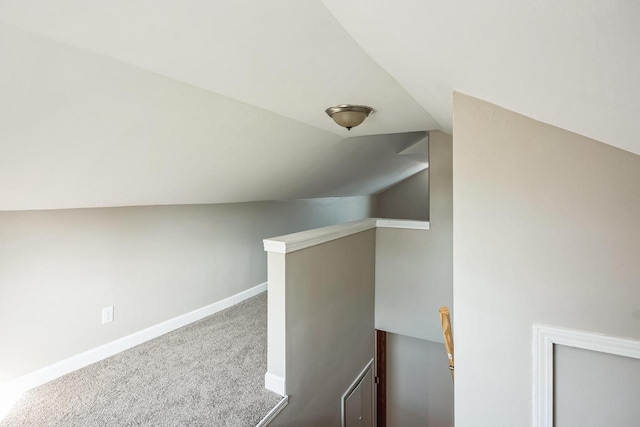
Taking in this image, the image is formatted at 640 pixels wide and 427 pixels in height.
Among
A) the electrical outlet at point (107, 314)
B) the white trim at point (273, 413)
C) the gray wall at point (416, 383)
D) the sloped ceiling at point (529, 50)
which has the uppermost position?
the sloped ceiling at point (529, 50)

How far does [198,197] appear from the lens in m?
2.82

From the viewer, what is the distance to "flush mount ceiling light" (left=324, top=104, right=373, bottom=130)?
6.00ft

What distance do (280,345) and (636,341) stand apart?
2.00m

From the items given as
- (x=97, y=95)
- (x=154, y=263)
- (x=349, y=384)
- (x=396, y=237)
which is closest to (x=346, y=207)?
(x=396, y=237)

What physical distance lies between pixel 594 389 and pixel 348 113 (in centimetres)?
151

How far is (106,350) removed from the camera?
8.79 ft

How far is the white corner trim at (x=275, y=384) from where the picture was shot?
2.42 m

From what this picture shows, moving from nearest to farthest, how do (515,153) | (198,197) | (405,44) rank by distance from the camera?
(405,44) → (515,153) → (198,197)

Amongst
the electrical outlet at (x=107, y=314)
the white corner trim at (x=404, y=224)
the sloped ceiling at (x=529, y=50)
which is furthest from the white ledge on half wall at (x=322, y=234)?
the sloped ceiling at (x=529, y=50)

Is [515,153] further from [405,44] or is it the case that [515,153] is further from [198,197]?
[198,197]

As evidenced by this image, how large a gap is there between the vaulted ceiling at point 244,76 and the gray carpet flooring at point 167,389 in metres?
1.28

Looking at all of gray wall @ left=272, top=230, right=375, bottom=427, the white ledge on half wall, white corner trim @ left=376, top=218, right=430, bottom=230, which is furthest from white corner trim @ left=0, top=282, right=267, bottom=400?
white corner trim @ left=376, top=218, right=430, bottom=230

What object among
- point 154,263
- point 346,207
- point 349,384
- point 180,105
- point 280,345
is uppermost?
point 180,105

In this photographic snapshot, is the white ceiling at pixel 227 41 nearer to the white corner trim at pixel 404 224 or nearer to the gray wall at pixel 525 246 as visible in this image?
the gray wall at pixel 525 246
